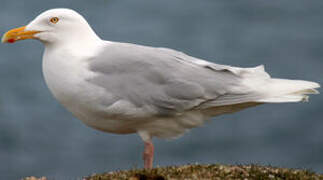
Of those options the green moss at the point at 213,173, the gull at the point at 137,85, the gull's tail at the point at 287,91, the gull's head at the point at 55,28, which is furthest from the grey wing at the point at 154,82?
the green moss at the point at 213,173

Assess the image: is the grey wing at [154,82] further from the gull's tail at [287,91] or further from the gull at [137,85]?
the gull's tail at [287,91]

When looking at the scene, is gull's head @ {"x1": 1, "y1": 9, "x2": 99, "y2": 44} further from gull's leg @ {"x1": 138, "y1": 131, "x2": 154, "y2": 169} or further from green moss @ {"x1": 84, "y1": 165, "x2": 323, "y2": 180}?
green moss @ {"x1": 84, "y1": 165, "x2": 323, "y2": 180}

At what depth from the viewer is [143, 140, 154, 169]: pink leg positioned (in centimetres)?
977

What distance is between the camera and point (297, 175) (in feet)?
31.7

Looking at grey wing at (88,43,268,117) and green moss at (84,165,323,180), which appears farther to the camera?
grey wing at (88,43,268,117)

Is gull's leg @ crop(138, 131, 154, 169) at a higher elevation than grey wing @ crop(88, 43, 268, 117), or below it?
below

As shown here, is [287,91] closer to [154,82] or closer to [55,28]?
[154,82]

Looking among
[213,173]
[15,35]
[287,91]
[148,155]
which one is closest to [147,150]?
[148,155]

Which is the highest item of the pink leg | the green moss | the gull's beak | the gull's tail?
the gull's beak

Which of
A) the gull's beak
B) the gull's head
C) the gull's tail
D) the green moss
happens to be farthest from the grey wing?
the gull's beak

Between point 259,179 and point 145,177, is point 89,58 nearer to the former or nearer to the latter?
point 145,177

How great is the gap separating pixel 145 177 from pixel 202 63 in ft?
5.37

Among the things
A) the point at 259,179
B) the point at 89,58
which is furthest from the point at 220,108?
the point at 89,58

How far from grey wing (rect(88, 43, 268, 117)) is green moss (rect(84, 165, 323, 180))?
2.27 feet
